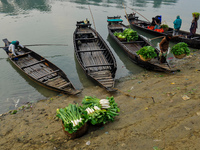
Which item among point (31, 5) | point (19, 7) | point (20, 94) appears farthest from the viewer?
point (31, 5)

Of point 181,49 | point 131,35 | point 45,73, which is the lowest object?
point 45,73

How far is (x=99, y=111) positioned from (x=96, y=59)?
250 inches

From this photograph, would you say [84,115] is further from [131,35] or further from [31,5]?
[31,5]

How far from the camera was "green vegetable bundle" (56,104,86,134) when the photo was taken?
4.31 meters

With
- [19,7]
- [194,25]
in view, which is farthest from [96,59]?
[19,7]

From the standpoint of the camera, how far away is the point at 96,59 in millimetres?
10672

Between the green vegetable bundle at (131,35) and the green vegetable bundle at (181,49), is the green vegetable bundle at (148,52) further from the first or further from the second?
the green vegetable bundle at (131,35)

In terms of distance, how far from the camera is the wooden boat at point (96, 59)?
835cm

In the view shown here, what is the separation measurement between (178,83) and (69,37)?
537 inches

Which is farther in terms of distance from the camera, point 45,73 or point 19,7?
point 19,7

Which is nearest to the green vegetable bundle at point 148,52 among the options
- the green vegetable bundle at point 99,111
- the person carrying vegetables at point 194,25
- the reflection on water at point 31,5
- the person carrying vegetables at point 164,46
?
the person carrying vegetables at point 164,46

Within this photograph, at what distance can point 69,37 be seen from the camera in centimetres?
1723

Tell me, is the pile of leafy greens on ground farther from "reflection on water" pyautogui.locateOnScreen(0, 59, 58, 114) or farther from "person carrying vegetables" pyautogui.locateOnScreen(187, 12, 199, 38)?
"reflection on water" pyautogui.locateOnScreen(0, 59, 58, 114)

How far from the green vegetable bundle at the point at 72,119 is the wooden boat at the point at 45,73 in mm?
2692
